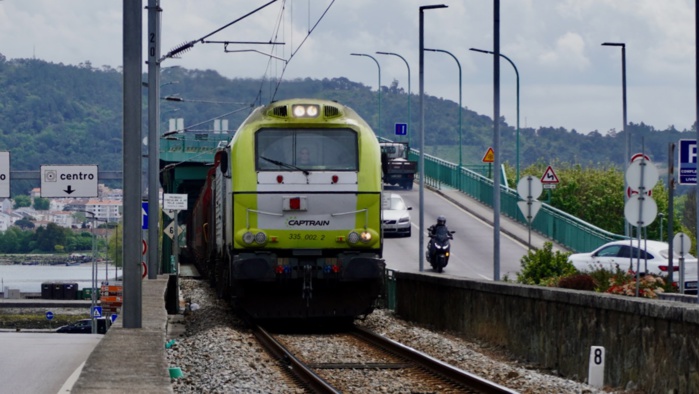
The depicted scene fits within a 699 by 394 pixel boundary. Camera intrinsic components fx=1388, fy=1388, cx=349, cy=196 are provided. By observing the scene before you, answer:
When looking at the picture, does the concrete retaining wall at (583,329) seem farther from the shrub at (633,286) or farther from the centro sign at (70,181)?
the centro sign at (70,181)

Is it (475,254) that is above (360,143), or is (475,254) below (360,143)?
below

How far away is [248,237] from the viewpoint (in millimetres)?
21859

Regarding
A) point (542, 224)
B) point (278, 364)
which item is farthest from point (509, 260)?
point (278, 364)

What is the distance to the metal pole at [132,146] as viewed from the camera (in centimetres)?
1622

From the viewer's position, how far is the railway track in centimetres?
1445

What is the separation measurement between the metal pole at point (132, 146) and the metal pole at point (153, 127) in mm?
15174

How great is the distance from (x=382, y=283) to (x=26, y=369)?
676 centimetres

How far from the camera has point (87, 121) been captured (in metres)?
106

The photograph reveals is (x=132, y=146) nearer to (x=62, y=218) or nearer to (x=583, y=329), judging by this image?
(x=583, y=329)

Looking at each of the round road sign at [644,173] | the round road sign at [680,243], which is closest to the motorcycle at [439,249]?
the round road sign at [680,243]

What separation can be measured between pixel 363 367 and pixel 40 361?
4787 mm

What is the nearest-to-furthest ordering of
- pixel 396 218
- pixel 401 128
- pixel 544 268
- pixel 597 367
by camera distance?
pixel 597 367, pixel 544 268, pixel 396 218, pixel 401 128

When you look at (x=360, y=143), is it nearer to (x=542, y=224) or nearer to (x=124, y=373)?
(x=124, y=373)

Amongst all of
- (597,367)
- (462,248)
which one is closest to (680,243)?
(462,248)
